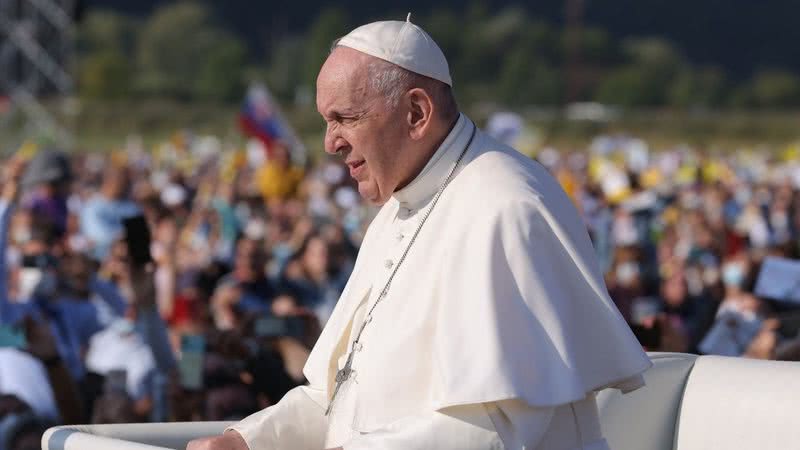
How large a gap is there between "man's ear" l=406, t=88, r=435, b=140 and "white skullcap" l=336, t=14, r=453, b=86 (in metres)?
0.05

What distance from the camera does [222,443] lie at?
11.6 feet

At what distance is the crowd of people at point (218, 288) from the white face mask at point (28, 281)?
0.03 ft

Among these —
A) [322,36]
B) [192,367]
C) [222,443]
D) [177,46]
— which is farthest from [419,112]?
[177,46]

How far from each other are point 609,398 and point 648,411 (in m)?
0.11

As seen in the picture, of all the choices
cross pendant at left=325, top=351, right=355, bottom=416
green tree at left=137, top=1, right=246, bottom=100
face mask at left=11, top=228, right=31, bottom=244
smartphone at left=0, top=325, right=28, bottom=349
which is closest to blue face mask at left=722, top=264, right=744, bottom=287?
face mask at left=11, top=228, right=31, bottom=244

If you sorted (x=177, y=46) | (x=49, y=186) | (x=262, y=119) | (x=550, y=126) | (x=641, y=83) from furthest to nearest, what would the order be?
(x=177, y=46)
(x=641, y=83)
(x=550, y=126)
(x=262, y=119)
(x=49, y=186)

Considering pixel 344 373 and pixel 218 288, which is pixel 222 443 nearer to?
pixel 344 373

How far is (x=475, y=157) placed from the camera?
3396 millimetres

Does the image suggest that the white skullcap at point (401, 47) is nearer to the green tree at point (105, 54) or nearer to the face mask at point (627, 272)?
the face mask at point (627, 272)

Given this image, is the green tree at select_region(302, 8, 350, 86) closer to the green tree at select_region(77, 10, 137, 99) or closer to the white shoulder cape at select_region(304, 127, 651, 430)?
the green tree at select_region(77, 10, 137, 99)

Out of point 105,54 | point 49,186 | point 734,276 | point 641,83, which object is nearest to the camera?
point 734,276

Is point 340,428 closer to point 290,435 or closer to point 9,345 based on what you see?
point 290,435

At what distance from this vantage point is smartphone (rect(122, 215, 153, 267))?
656cm

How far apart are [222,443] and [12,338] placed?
3.02m
